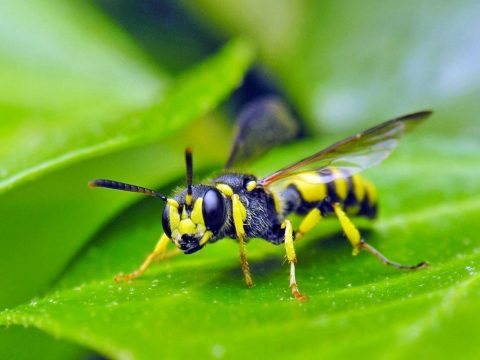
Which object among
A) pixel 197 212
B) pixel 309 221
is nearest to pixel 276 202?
pixel 309 221

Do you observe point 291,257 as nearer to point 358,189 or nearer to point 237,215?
point 237,215

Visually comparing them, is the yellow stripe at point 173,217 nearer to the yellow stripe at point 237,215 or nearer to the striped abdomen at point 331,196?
the yellow stripe at point 237,215

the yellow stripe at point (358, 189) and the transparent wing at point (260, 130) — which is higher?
the transparent wing at point (260, 130)

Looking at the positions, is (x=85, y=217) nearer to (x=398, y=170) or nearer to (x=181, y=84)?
(x=181, y=84)

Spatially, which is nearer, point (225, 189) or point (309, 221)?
point (225, 189)

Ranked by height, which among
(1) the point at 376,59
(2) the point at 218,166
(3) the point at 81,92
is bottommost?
(2) the point at 218,166

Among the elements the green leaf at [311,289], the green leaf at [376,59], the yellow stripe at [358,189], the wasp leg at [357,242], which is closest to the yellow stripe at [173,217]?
the green leaf at [311,289]

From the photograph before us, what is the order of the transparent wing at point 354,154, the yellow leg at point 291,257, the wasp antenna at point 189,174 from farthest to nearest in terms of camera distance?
the transparent wing at point 354,154 → the wasp antenna at point 189,174 → the yellow leg at point 291,257

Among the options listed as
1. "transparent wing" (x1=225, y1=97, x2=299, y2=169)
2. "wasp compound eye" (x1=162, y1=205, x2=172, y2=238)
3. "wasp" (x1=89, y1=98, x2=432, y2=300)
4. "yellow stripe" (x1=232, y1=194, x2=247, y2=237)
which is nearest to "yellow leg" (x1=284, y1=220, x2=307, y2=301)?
"wasp" (x1=89, y1=98, x2=432, y2=300)
